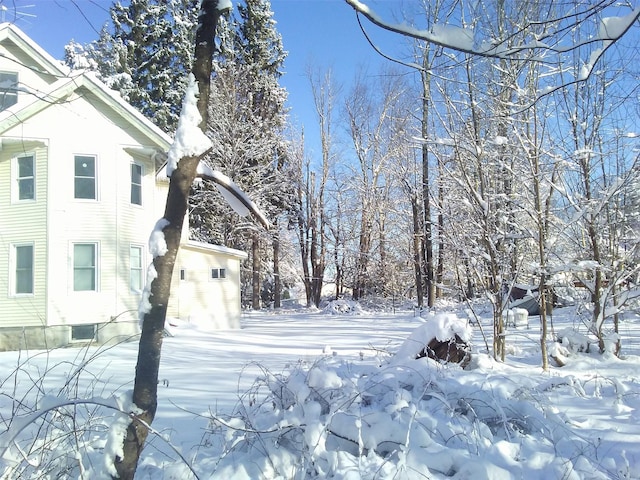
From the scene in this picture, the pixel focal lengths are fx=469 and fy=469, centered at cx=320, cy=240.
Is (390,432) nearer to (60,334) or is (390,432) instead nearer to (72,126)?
(60,334)

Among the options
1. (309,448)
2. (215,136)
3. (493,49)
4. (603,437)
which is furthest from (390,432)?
(215,136)

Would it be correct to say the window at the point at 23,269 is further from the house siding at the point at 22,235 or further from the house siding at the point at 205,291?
the house siding at the point at 205,291

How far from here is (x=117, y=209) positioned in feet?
42.1

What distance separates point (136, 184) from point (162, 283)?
11.9 meters

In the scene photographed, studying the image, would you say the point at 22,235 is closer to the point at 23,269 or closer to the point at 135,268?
the point at 23,269

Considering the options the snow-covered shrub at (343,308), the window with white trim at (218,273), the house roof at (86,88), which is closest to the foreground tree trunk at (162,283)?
the house roof at (86,88)

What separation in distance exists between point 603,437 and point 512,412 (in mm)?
642

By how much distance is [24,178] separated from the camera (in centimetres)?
1234

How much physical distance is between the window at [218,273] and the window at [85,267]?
4995mm

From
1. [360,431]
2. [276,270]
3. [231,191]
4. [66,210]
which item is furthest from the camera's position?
[276,270]

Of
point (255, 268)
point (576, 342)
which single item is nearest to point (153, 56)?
point (255, 268)

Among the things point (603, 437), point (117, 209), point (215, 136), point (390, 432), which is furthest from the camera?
point (215, 136)

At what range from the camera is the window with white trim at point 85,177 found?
12.6 m

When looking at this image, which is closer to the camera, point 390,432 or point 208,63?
point 208,63
